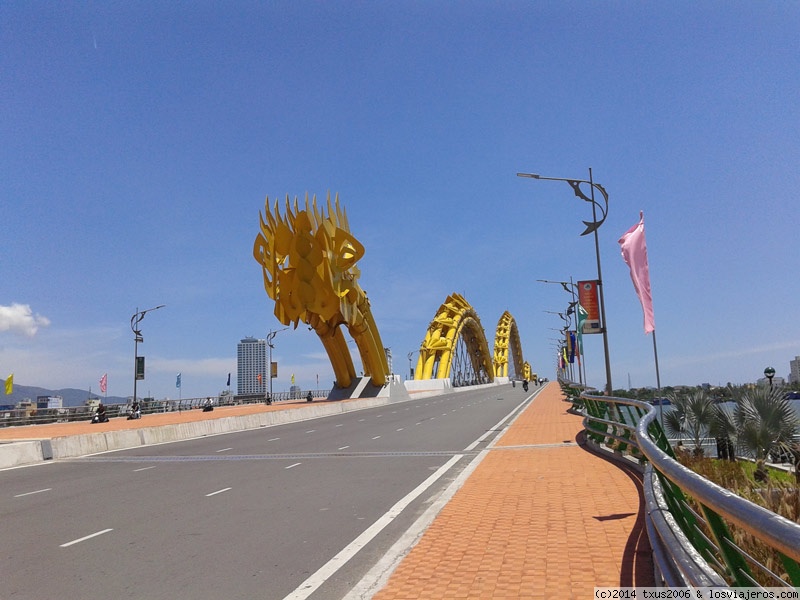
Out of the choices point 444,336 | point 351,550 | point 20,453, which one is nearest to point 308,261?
point 20,453

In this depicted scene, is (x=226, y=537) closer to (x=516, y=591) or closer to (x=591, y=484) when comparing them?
(x=516, y=591)

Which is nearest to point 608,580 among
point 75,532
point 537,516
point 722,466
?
point 537,516

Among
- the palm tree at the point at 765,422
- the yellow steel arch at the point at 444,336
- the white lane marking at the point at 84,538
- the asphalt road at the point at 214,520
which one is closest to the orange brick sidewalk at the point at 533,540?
the asphalt road at the point at 214,520

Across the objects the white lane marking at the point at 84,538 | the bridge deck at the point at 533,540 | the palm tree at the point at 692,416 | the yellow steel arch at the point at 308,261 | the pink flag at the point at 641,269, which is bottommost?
the white lane marking at the point at 84,538

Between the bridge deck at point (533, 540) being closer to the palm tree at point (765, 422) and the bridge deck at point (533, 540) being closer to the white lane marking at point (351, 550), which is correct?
the white lane marking at point (351, 550)

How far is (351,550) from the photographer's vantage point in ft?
23.4

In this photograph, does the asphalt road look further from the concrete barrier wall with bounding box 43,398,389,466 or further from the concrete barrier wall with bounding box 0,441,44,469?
the concrete barrier wall with bounding box 43,398,389,466

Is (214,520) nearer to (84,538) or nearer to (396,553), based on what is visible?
(84,538)

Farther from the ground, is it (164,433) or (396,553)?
(164,433)

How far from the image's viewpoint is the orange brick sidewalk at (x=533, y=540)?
540 cm

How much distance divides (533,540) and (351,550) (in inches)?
78.0

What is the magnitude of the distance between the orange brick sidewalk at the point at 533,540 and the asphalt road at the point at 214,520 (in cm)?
64

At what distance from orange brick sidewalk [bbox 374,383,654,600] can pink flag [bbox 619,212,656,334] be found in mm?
5376

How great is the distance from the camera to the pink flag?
1636 centimetres
